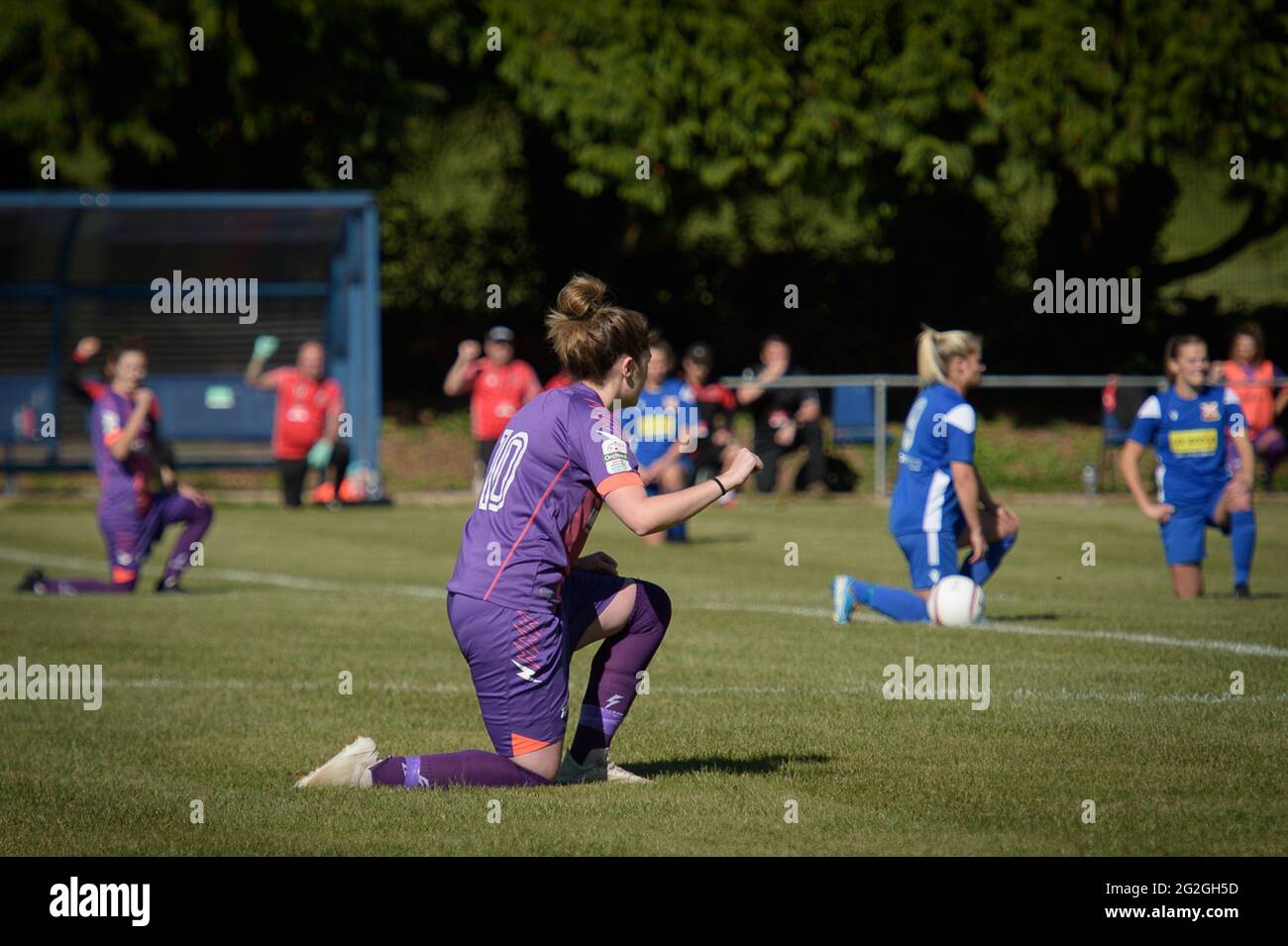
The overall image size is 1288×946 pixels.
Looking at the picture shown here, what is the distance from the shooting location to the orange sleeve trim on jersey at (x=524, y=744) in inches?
242

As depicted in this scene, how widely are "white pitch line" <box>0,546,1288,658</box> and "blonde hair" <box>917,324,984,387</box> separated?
1.53 m

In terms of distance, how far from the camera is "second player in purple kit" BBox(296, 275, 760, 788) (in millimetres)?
5934

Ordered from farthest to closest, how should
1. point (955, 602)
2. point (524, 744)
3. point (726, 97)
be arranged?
point (726, 97)
point (955, 602)
point (524, 744)

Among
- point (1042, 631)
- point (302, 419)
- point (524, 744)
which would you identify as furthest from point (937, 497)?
point (302, 419)

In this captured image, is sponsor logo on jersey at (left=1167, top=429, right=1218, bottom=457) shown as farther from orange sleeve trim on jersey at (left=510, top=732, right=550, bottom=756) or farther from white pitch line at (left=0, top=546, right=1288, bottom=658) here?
orange sleeve trim on jersey at (left=510, top=732, right=550, bottom=756)

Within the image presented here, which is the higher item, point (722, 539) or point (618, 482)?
point (618, 482)

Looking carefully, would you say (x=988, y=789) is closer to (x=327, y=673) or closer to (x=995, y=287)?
(x=327, y=673)

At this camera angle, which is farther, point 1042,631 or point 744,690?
point 1042,631

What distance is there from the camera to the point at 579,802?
6016 mm

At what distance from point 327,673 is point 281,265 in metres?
18.3

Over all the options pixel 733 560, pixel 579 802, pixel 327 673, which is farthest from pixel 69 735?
pixel 733 560

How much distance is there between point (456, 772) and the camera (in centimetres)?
621

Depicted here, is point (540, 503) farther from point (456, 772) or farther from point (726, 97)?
point (726, 97)

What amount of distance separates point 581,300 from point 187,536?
8.29 m
